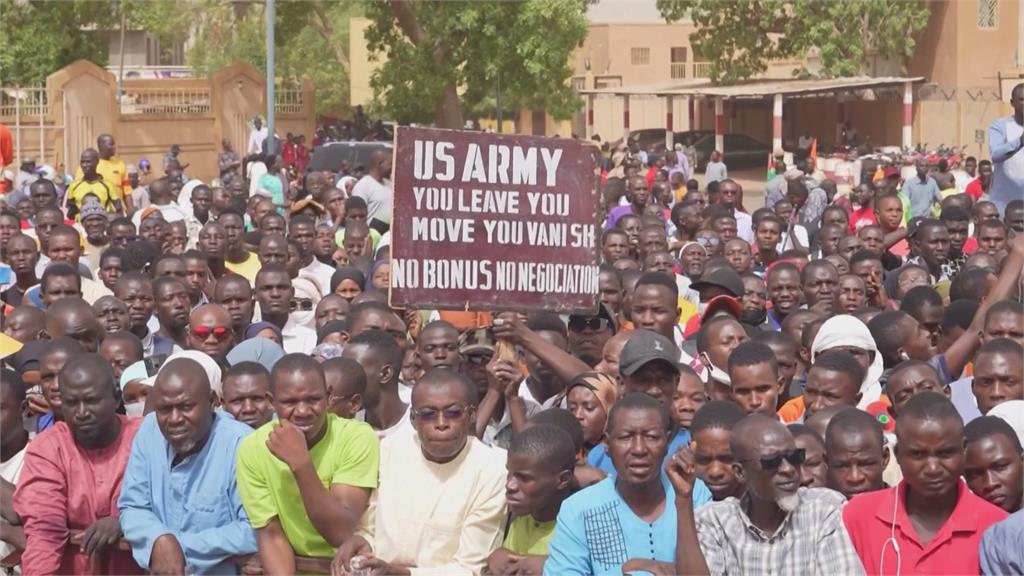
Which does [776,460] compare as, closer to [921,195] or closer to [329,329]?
[329,329]

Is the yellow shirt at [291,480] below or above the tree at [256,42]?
below

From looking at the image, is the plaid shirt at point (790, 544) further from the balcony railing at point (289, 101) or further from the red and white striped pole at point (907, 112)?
the red and white striped pole at point (907, 112)

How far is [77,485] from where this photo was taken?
19.5ft

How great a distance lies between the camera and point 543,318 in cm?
771

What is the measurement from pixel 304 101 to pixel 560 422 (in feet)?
94.5

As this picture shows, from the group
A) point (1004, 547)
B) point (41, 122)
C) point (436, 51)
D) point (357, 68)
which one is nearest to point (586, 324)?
point (1004, 547)

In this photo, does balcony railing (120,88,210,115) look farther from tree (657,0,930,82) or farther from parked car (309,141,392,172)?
tree (657,0,930,82)

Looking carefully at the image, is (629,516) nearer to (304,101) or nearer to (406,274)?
(406,274)

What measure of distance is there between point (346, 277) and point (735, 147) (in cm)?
3397

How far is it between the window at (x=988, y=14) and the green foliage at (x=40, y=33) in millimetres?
21125

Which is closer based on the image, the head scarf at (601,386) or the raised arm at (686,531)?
the raised arm at (686,531)

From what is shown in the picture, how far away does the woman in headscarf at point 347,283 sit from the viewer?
9.87 meters

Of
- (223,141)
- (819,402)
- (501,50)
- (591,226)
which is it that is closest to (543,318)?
(591,226)

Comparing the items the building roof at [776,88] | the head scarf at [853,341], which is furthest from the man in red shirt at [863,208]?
the building roof at [776,88]
